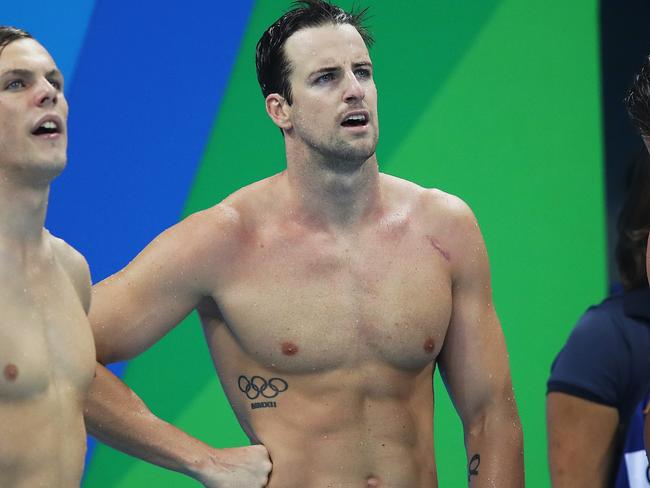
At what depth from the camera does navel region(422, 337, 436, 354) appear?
2.75 m

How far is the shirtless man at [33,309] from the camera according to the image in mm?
2068

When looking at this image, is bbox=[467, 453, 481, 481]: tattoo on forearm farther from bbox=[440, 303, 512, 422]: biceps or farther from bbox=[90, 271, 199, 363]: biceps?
bbox=[90, 271, 199, 363]: biceps

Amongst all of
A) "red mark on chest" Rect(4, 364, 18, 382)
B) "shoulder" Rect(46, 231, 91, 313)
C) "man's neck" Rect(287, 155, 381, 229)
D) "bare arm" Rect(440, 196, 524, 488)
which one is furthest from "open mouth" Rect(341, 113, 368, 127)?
"red mark on chest" Rect(4, 364, 18, 382)

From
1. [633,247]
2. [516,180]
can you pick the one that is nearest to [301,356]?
[633,247]

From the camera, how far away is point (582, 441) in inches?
104

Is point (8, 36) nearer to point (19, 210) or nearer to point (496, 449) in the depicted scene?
point (19, 210)

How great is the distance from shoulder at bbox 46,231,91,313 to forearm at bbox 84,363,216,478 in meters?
0.35

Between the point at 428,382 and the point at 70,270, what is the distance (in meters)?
0.87

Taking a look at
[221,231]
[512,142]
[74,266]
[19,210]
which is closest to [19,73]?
[19,210]

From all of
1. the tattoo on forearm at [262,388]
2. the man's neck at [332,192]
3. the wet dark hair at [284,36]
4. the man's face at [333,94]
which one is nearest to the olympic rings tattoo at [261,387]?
the tattoo on forearm at [262,388]

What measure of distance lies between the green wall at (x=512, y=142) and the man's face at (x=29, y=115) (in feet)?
5.19

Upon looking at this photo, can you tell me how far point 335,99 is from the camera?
271 cm

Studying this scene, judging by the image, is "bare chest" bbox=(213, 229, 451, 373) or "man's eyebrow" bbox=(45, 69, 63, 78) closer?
"man's eyebrow" bbox=(45, 69, 63, 78)

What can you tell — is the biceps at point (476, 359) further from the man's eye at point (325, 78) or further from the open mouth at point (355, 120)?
the man's eye at point (325, 78)
